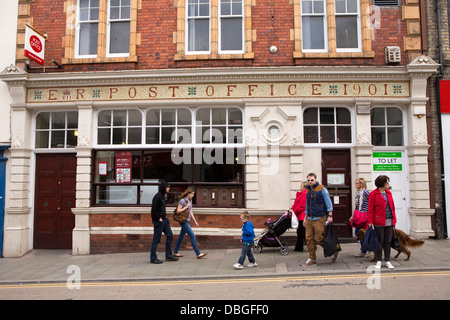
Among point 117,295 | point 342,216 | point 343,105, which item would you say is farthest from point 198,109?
point 117,295

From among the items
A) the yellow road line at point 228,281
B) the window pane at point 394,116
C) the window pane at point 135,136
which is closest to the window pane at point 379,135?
the window pane at point 394,116

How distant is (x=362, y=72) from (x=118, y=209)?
315 inches

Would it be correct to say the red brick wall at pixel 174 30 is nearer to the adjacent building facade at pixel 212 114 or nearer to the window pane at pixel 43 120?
the adjacent building facade at pixel 212 114

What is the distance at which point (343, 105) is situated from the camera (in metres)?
10.1

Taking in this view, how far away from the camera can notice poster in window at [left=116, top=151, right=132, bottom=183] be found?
10430 millimetres

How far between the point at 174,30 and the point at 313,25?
419 cm

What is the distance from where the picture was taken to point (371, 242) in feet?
23.2

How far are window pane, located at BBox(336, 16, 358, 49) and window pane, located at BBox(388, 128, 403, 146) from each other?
2766mm

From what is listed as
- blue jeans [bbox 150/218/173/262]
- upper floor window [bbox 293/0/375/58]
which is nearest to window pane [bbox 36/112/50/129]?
blue jeans [bbox 150/218/173/262]

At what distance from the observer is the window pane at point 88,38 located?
10.9 m

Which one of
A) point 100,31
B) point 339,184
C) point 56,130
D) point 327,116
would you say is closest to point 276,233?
point 339,184

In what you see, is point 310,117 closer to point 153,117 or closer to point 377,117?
point 377,117

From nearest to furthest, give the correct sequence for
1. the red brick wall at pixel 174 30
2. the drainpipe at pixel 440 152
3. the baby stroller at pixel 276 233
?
the baby stroller at pixel 276 233, the drainpipe at pixel 440 152, the red brick wall at pixel 174 30

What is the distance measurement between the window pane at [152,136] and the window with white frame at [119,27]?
258 cm
